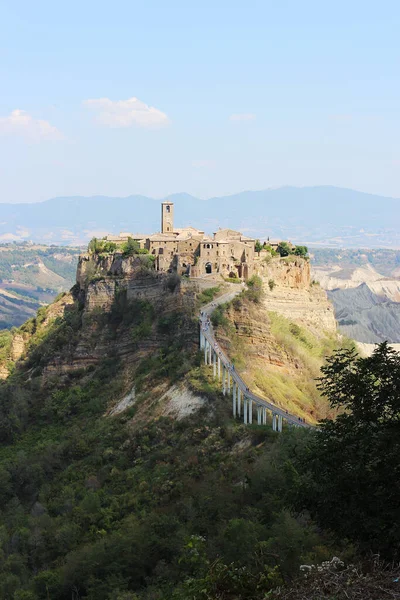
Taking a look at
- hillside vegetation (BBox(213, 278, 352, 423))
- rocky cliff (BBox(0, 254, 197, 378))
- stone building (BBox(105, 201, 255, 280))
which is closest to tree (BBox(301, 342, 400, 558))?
hillside vegetation (BBox(213, 278, 352, 423))

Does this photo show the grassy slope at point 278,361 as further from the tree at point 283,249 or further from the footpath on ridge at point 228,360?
the tree at point 283,249

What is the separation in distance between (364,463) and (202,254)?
38391mm

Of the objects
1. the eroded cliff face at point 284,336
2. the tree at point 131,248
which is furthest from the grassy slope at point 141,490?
the tree at point 131,248

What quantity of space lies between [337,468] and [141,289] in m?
38.1

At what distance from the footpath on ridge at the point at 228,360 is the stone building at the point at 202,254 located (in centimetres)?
326

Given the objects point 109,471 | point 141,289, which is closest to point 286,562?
point 109,471

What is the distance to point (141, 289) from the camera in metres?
57.1

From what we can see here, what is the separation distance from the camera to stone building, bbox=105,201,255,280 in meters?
56.6

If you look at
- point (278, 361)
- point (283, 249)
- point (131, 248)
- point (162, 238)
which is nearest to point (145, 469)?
point (278, 361)

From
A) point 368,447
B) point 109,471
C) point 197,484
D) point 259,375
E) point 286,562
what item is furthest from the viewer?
point 259,375

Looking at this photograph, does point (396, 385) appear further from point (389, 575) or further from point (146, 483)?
point (146, 483)

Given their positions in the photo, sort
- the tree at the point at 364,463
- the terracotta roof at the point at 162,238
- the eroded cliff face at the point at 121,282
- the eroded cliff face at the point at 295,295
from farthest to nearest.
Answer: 1. the terracotta roof at the point at 162,238
2. the eroded cliff face at the point at 295,295
3. the eroded cliff face at the point at 121,282
4. the tree at the point at 364,463

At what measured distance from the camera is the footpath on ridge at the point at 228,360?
37125mm

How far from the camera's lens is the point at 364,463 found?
19312 mm
